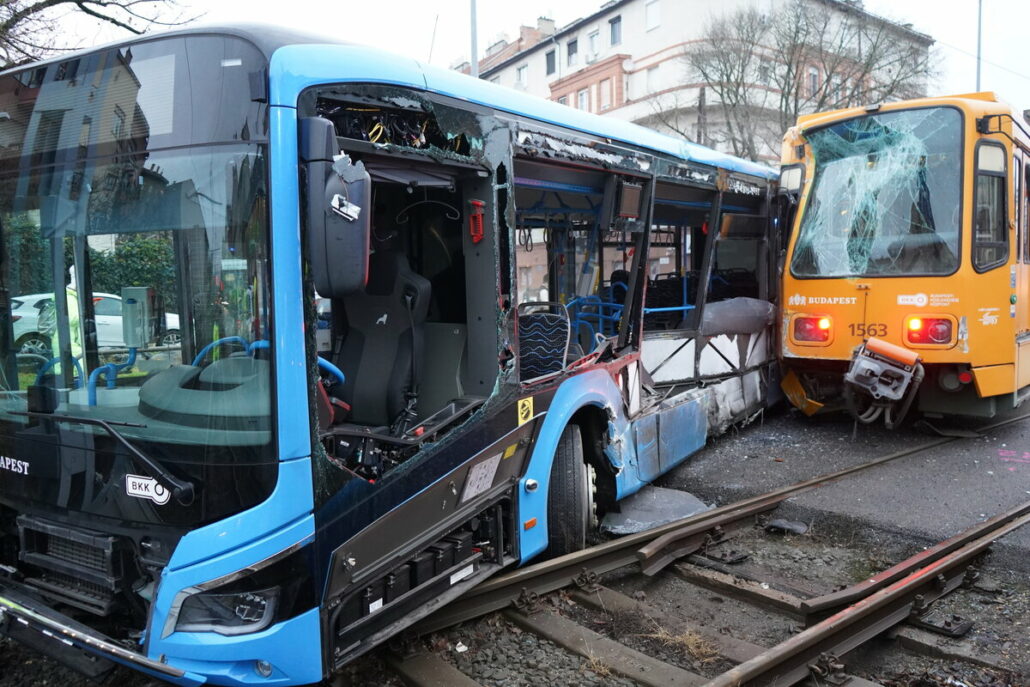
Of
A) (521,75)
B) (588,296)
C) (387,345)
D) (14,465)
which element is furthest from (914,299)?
(521,75)

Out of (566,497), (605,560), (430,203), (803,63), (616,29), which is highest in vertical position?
(616,29)

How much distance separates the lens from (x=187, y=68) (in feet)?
8.79

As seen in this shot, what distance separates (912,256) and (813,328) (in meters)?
1.13

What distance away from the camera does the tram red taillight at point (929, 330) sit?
6676 millimetres

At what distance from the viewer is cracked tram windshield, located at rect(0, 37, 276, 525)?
8.63ft

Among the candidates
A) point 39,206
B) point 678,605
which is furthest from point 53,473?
point 678,605

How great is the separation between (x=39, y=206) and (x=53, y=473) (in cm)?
112

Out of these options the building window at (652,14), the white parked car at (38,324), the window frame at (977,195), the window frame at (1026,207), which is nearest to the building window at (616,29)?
the building window at (652,14)

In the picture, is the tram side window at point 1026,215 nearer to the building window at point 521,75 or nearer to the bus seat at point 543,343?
the bus seat at point 543,343

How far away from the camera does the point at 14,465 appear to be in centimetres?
313

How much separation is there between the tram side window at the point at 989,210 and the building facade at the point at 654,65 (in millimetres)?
18346

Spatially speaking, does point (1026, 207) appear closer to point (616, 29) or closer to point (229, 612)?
point (229, 612)

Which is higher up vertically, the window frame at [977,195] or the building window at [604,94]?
the building window at [604,94]

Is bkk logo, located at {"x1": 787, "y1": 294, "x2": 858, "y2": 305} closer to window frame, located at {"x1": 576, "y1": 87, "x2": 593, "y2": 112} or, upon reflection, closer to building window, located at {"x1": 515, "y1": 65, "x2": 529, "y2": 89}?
window frame, located at {"x1": 576, "y1": 87, "x2": 593, "y2": 112}
